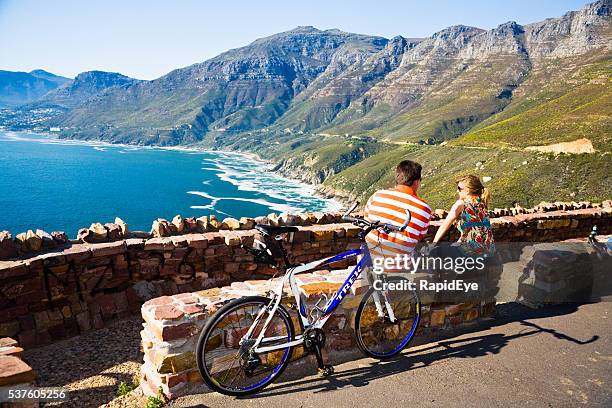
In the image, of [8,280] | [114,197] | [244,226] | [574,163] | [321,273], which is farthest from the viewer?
[114,197]

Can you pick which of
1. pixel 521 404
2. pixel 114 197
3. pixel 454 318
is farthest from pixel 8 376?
pixel 114 197

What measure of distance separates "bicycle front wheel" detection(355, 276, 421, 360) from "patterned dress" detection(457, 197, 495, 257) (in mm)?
1188

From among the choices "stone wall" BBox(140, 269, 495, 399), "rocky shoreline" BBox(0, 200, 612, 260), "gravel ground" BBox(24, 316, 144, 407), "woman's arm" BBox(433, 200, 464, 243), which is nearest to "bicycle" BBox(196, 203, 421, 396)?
"stone wall" BBox(140, 269, 495, 399)

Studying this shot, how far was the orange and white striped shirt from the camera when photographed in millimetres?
4754

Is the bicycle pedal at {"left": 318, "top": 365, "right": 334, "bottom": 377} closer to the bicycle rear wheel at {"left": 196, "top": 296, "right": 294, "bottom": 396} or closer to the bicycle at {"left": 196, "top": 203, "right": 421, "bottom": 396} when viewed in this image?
the bicycle at {"left": 196, "top": 203, "right": 421, "bottom": 396}

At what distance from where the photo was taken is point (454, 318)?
5766 mm

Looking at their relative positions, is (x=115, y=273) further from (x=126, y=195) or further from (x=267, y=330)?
(x=126, y=195)

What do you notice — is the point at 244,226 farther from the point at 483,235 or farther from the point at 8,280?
the point at 483,235

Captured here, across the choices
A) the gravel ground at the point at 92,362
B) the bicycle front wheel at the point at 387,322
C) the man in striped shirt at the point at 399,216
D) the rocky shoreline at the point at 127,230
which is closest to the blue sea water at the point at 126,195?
the rocky shoreline at the point at 127,230

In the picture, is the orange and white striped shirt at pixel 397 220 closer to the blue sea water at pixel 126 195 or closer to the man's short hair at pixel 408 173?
the man's short hair at pixel 408 173

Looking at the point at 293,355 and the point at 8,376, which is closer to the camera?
the point at 8,376

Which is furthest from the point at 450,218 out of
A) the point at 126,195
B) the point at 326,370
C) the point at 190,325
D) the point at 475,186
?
the point at 126,195

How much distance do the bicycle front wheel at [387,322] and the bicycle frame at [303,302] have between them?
0.28 ft

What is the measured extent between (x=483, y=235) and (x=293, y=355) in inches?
117
